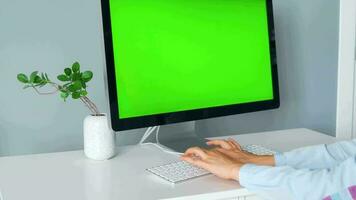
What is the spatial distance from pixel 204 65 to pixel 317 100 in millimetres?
694

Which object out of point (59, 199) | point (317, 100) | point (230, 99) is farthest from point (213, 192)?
point (317, 100)

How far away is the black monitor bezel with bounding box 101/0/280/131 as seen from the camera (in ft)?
4.03

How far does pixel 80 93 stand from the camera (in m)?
1.30

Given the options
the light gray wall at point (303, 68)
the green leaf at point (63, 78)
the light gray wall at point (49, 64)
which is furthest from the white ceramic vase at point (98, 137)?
the light gray wall at point (303, 68)

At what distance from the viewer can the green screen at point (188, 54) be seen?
1.27m

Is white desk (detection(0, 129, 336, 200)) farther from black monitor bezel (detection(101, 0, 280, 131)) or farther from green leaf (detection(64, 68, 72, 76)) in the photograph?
green leaf (detection(64, 68, 72, 76))

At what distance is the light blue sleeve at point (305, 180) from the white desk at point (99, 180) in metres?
0.05

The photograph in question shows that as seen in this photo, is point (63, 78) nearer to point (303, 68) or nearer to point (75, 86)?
point (75, 86)

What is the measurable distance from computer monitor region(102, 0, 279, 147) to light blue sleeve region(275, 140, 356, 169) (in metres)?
0.26

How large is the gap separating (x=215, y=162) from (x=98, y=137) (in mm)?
341

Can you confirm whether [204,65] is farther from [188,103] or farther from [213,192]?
[213,192]

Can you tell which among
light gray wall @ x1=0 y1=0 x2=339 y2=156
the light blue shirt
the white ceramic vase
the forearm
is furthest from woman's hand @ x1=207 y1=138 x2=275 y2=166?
light gray wall @ x1=0 y1=0 x2=339 y2=156

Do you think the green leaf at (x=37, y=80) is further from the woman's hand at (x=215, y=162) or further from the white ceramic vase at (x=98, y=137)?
the woman's hand at (x=215, y=162)

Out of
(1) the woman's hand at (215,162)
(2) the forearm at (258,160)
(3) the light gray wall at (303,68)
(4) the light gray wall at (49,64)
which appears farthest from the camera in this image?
(3) the light gray wall at (303,68)
